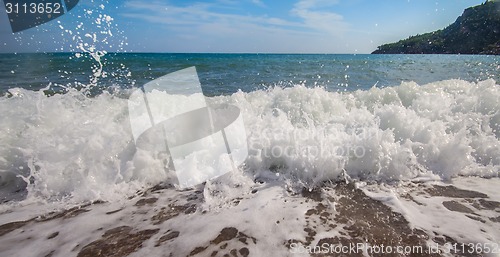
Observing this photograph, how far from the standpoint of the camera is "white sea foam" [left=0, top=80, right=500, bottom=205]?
365cm

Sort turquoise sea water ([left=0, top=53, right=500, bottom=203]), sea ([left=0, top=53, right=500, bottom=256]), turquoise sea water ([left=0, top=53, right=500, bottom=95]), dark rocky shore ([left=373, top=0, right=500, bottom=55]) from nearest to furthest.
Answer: sea ([left=0, top=53, right=500, bottom=256])
turquoise sea water ([left=0, top=53, right=500, bottom=203])
turquoise sea water ([left=0, top=53, right=500, bottom=95])
dark rocky shore ([left=373, top=0, right=500, bottom=55])

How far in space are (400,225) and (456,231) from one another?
19.9 inches

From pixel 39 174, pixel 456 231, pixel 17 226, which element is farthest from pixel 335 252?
pixel 39 174

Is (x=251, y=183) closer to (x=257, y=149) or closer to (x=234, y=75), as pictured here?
(x=257, y=149)

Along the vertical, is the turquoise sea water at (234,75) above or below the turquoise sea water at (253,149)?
above

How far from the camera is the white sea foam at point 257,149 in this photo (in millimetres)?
3648

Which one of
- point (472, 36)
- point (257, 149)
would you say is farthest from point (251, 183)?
point (472, 36)

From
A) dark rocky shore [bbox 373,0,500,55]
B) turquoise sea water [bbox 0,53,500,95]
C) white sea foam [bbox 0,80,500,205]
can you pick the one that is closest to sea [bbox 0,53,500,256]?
white sea foam [bbox 0,80,500,205]

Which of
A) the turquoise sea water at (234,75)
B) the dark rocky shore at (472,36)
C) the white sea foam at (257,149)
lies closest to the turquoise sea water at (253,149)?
the white sea foam at (257,149)

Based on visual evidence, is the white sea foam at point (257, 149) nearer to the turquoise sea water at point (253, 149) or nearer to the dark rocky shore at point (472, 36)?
the turquoise sea water at point (253, 149)

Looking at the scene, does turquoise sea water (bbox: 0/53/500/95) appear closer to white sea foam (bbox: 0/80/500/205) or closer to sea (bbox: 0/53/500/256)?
white sea foam (bbox: 0/80/500/205)

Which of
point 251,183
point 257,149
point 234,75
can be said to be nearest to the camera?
point 251,183

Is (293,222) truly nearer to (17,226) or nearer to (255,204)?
(255,204)

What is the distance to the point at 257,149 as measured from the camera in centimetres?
426
